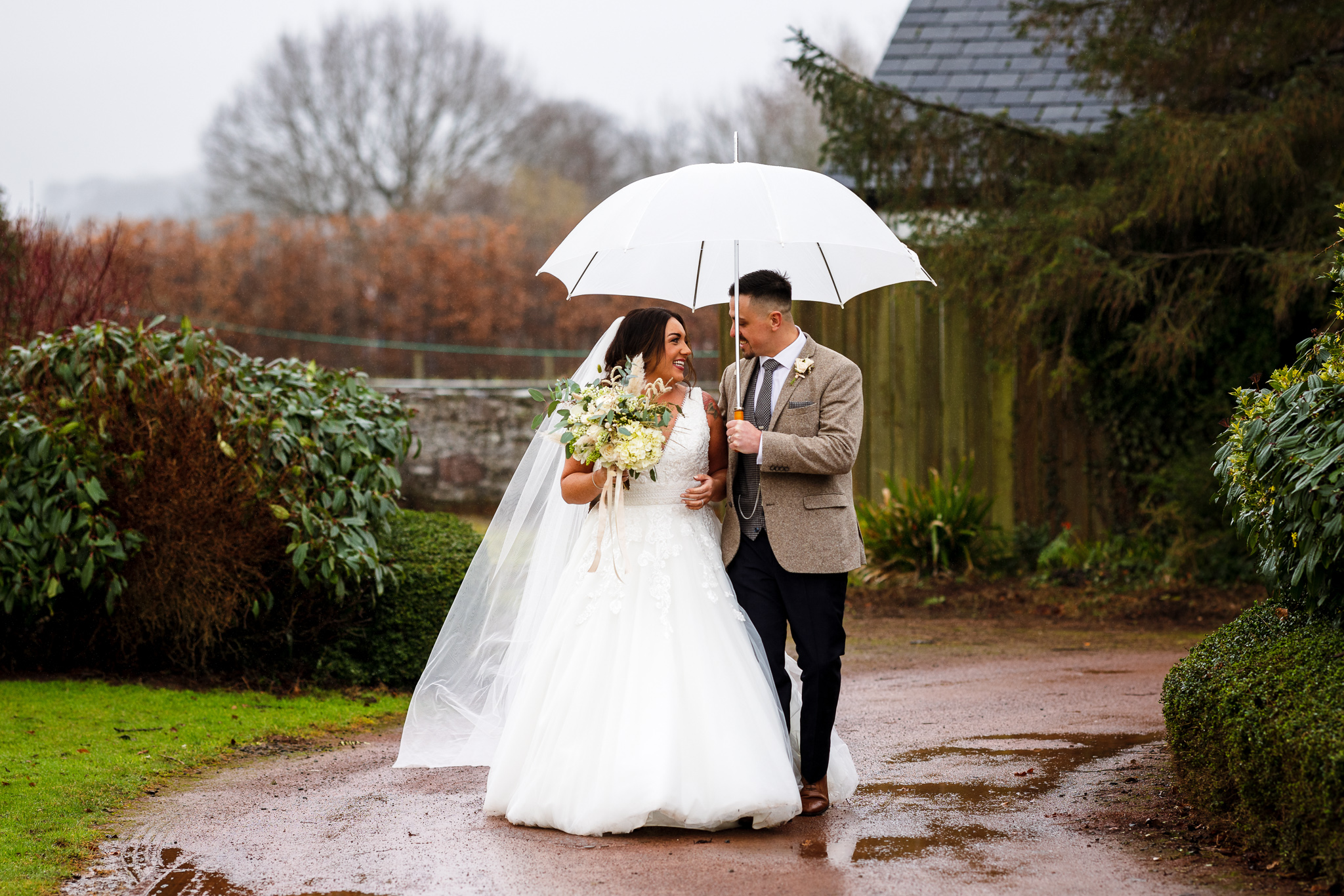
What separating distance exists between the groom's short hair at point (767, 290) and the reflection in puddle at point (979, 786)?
1.97 metres

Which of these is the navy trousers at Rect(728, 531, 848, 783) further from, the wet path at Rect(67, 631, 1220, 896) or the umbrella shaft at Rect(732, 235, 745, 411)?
the umbrella shaft at Rect(732, 235, 745, 411)

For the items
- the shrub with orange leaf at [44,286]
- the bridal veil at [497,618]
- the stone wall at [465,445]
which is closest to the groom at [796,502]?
the bridal veil at [497,618]

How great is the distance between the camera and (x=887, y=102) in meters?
10.3

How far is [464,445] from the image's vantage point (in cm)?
1496

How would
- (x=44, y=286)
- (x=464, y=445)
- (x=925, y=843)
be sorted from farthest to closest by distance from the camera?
(x=464, y=445) → (x=44, y=286) → (x=925, y=843)

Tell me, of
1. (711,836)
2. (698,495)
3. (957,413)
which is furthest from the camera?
(957,413)

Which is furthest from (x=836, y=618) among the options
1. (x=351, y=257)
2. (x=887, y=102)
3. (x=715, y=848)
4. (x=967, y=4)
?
(x=351, y=257)

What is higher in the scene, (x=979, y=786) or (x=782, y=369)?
(x=782, y=369)

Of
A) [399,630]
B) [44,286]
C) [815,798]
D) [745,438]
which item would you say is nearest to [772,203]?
[745,438]

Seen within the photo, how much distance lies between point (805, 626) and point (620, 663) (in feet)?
2.34

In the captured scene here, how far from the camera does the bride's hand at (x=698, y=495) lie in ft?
15.1

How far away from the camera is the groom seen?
4.47 meters

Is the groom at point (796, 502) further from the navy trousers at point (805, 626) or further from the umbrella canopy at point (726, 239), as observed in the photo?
the umbrella canopy at point (726, 239)

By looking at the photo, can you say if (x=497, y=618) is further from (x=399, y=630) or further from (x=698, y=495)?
(x=399, y=630)
